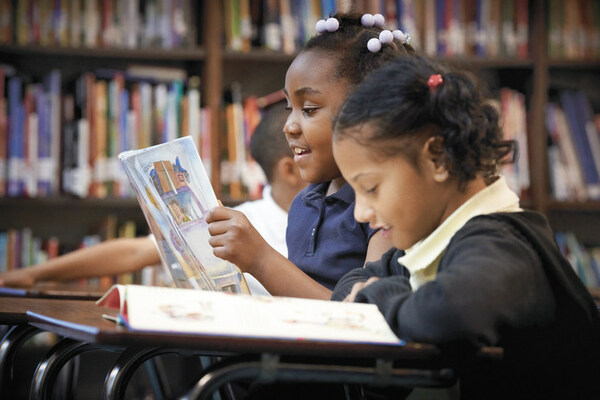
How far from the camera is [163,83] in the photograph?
10.0 feet

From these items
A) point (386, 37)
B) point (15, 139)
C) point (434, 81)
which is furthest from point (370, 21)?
point (15, 139)

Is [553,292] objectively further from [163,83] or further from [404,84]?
[163,83]

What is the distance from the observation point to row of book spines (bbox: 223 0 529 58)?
120 inches

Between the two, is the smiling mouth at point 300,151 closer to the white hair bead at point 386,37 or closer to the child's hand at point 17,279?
the white hair bead at point 386,37

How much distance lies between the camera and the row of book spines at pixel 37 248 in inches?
115

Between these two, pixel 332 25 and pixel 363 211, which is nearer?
pixel 363 211

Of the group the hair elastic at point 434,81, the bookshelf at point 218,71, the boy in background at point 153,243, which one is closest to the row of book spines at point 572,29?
the bookshelf at point 218,71

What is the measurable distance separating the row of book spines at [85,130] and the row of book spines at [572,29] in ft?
4.84

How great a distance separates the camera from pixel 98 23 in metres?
2.98

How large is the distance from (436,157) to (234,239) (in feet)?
1.23

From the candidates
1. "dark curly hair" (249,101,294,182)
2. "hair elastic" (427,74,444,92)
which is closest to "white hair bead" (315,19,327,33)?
"hair elastic" (427,74,444,92)

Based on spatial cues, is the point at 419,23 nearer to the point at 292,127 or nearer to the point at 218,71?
the point at 218,71

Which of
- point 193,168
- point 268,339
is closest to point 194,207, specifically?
point 193,168

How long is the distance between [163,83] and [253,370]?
241 cm
